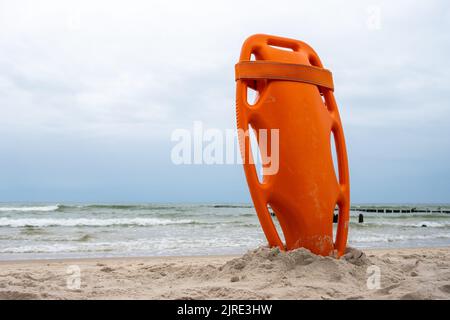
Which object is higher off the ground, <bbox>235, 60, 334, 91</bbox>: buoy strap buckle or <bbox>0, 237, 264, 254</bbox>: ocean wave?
<bbox>235, 60, 334, 91</bbox>: buoy strap buckle

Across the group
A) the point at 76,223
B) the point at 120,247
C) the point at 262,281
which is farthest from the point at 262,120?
the point at 76,223

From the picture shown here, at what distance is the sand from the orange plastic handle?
305mm

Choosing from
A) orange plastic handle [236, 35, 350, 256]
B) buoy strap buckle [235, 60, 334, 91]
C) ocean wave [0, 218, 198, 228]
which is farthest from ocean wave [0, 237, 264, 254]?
ocean wave [0, 218, 198, 228]

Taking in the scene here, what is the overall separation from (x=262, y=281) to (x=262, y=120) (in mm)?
1628

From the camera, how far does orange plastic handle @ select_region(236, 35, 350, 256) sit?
4477 mm

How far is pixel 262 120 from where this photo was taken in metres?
4.57

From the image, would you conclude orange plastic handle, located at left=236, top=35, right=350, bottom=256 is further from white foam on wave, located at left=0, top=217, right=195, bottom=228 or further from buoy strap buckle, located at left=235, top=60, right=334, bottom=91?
white foam on wave, located at left=0, top=217, right=195, bottom=228

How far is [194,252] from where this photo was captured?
995 centimetres

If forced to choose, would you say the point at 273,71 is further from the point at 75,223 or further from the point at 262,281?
the point at 75,223

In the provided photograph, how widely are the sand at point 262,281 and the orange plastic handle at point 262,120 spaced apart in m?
0.31

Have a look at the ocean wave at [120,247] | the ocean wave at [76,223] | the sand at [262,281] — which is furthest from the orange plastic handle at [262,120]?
the ocean wave at [76,223]

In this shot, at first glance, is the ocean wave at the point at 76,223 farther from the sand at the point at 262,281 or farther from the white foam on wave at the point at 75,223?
the sand at the point at 262,281
